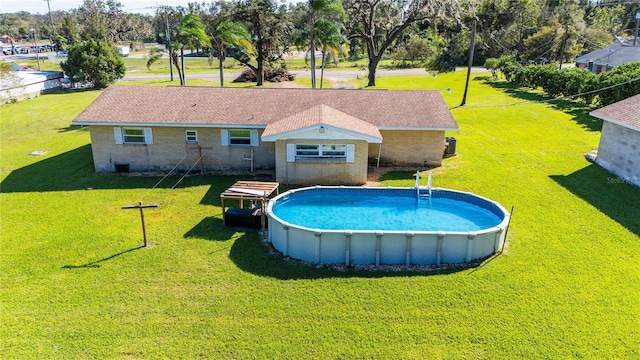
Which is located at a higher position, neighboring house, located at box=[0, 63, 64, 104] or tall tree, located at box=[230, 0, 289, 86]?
tall tree, located at box=[230, 0, 289, 86]

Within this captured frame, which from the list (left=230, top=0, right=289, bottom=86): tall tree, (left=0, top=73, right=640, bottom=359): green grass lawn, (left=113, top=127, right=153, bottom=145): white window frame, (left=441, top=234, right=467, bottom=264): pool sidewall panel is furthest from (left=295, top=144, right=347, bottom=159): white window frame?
(left=230, top=0, right=289, bottom=86): tall tree

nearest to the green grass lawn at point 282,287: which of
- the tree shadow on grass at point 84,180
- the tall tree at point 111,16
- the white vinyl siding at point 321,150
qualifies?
the tree shadow on grass at point 84,180

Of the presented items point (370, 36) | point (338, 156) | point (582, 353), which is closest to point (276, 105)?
point (338, 156)

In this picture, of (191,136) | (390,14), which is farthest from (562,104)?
(191,136)

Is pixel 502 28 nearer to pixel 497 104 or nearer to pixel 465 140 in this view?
pixel 497 104

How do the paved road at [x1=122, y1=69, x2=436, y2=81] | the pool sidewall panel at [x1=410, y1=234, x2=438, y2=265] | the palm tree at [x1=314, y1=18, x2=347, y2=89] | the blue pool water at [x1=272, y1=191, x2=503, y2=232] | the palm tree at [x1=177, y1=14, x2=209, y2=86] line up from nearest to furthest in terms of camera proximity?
the pool sidewall panel at [x1=410, y1=234, x2=438, y2=265], the blue pool water at [x1=272, y1=191, x2=503, y2=232], the palm tree at [x1=314, y1=18, x2=347, y2=89], the palm tree at [x1=177, y1=14, x2=209, y2=86], the paved road at [x1=122, y1=69, x2=436, y2=81]

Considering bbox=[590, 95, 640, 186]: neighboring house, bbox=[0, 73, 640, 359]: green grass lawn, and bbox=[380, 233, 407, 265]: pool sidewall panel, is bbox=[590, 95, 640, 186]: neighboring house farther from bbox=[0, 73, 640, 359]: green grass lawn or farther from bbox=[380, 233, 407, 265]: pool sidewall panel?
bbox=[380, 233, 407, 265]: pool sidewall panel
